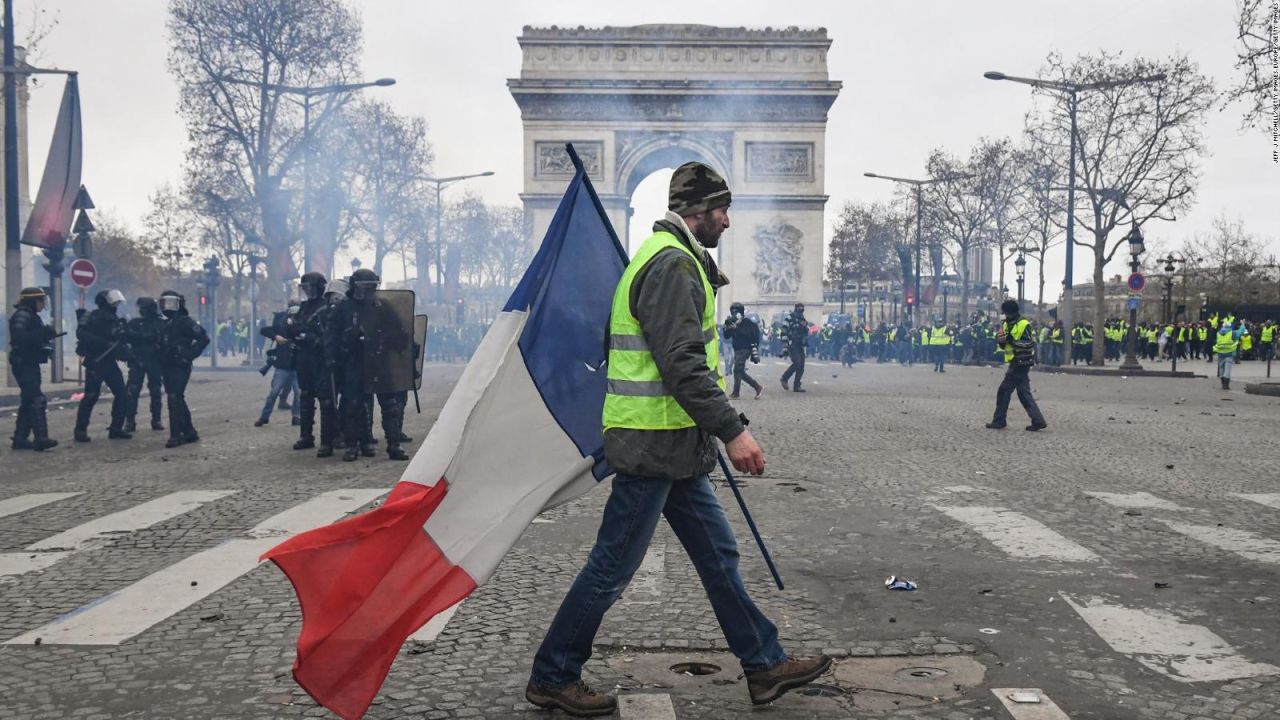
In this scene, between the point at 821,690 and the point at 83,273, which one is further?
the point at 83,273

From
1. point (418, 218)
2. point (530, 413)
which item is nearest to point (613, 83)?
point (418, 218)

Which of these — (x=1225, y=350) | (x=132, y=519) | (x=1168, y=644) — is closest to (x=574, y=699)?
(x=1168, y=644)

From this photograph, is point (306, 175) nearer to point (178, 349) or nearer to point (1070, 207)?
point (1070, 207)

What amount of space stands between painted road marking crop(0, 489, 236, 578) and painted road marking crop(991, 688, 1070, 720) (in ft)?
15.9

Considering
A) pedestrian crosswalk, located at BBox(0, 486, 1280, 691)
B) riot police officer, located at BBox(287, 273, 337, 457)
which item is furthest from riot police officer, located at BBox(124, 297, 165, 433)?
pedestrian crosswalk, located at BBox(0, 486, 1280, 691)

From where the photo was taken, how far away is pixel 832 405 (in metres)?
18.6

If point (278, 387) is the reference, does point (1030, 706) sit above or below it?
below

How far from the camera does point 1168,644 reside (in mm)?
4645

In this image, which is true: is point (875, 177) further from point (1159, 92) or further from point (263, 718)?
point (263, 718)

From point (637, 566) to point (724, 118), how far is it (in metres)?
48.0

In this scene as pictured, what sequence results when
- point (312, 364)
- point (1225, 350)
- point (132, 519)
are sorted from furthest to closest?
point (1225, 350)
point (312, 364)
point (132, 519)

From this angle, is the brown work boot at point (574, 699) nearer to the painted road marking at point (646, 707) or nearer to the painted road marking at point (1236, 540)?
the painted road marking at point (646, 707)

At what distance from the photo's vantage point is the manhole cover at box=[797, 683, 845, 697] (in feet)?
13.3

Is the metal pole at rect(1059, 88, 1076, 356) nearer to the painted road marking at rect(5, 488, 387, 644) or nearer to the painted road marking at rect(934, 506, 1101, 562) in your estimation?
the painted road marking at rect(934, 506, 1101, 562)
